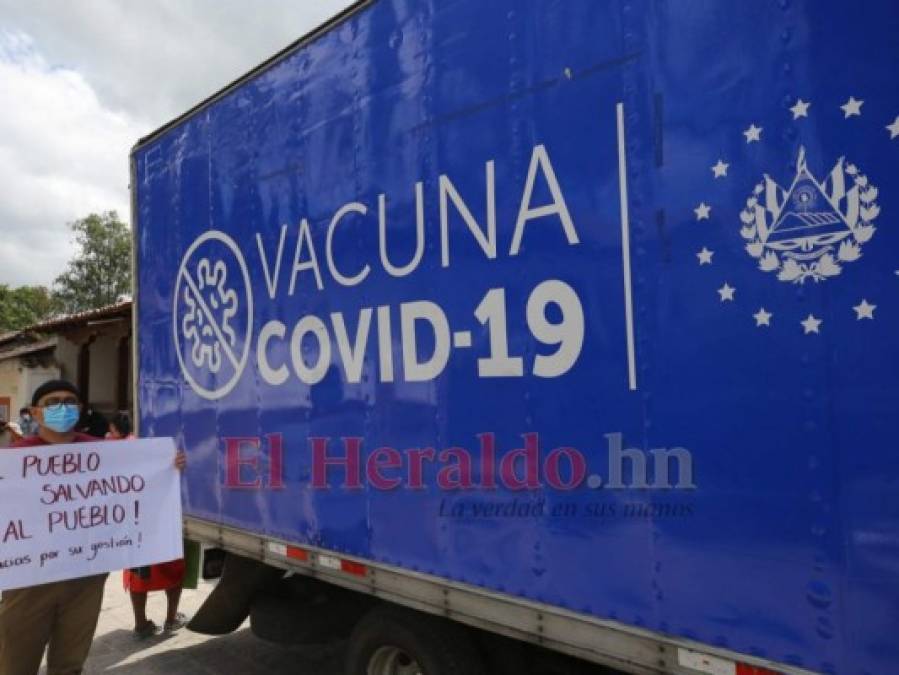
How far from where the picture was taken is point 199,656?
5215 mm

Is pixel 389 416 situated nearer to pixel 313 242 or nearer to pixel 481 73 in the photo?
pixel 313 242

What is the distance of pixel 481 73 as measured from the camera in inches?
112

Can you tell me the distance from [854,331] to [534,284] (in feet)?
3.59

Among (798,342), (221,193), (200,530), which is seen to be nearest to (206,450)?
(200,530)

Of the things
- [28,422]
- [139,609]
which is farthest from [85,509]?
[28,422]

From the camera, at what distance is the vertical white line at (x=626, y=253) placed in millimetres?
2312

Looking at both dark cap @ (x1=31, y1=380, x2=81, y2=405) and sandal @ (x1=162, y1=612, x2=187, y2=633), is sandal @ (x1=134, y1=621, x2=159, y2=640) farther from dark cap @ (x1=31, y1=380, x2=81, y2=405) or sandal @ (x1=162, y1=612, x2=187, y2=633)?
dark cap @ (x1=31, y1=380, x2=81, y2=405)

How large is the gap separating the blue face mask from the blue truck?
3.13 feet

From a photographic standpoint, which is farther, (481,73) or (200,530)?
(200,530)

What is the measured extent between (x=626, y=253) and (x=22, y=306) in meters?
51.1

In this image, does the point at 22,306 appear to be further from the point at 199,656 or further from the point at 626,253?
the point at 626,253

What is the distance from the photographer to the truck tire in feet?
9.98

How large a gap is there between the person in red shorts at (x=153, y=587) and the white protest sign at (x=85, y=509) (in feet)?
6.52

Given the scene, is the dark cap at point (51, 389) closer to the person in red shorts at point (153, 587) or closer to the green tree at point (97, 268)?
the person in red shorts at point (153, 587)
